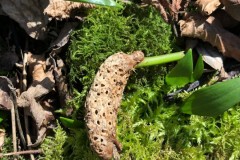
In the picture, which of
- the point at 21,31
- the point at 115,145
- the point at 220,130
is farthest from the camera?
the point at 21,31

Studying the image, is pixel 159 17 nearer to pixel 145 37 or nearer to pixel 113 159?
pixel 145 37

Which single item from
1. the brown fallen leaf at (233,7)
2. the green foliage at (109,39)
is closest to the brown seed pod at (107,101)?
the green foliage at (109,39)

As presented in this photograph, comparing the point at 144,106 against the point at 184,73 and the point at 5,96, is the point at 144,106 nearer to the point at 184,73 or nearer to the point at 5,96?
the point at 184,73

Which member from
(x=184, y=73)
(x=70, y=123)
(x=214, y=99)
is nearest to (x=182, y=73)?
(x=184, y=73)

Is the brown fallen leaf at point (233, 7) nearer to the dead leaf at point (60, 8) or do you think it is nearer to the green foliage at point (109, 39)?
the green foliage at point (109, 39)

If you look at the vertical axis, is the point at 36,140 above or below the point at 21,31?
below

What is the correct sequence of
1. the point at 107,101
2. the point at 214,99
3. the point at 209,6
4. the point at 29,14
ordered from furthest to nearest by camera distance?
the point at 29,14 < the point at 209,6 < the point at 107,101 < the point at 214,99

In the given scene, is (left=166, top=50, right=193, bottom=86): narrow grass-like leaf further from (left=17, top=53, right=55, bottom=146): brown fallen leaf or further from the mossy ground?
(left=17, top=53, right=55, bottom=146): brown fallen leaf

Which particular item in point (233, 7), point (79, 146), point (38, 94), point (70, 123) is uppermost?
point (233, 7)

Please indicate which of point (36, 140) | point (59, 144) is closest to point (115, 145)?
point (59, 144)
